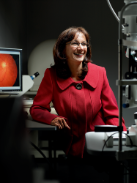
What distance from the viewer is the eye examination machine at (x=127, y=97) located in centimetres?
95

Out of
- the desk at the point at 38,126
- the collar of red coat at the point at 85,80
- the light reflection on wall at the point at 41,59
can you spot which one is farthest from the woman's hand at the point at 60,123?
the light reflection on wall at the point at 41,59

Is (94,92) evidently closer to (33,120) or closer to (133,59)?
(33,120)

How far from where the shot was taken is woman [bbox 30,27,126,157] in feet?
5.35

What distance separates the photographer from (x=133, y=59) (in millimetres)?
1008

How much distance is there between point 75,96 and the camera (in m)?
1.65

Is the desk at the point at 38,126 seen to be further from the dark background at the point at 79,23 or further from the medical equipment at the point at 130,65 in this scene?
the dark background at the point at 79,23

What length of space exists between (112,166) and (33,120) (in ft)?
2.58

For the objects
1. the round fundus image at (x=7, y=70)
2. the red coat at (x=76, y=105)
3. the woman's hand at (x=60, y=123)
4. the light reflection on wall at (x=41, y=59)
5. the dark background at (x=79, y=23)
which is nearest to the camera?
the woman's hand at (x=60, y=123)

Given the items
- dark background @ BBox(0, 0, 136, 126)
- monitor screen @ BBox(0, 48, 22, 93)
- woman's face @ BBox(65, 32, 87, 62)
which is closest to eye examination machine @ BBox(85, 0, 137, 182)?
woman's face @ BBox(65, 32, 87, 62)

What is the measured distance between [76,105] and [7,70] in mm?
677

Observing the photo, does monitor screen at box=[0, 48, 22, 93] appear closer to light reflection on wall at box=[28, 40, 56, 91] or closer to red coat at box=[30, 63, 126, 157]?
red coat at box=[30, 63, 126, 157]

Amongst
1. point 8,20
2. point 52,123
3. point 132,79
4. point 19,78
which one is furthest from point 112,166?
point 8,20

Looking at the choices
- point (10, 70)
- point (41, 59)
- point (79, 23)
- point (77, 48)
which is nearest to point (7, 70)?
point (10, 70)

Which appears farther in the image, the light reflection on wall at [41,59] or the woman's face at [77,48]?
the light reflection on wall at [41,59]
